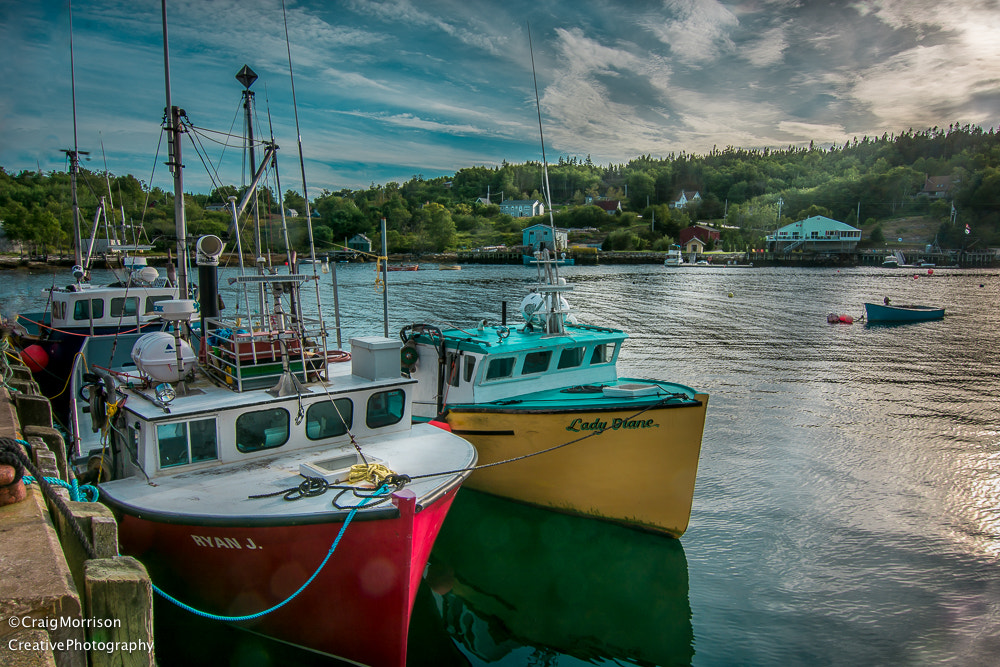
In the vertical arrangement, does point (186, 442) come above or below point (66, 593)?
below

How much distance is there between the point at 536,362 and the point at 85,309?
1512 cm

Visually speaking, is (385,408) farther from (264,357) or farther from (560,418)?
(560,418)

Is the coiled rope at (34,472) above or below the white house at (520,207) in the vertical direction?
below

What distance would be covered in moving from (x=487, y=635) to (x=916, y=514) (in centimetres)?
997

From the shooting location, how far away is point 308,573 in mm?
7109

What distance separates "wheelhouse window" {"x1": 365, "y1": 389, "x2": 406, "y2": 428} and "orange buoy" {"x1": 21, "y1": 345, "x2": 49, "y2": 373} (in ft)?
47.2

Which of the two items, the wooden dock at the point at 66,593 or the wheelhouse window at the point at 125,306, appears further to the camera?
the wheelhouse window at the point at 125,306

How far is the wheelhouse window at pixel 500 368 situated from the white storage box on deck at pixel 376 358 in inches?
106

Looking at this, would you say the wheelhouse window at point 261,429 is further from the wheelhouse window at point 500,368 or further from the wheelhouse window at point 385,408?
the wheelhouse window at point 500,368

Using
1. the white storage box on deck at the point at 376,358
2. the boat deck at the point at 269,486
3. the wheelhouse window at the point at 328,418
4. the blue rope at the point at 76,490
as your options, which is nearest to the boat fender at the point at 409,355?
the white storage box on deck at the point at 376,358

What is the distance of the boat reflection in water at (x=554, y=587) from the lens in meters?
8.62

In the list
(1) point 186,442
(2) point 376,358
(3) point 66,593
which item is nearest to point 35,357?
(1) point 186,442

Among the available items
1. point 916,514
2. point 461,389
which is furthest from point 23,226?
point 916,514

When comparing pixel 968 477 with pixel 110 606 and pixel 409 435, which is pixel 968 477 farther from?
pixel 110 606
